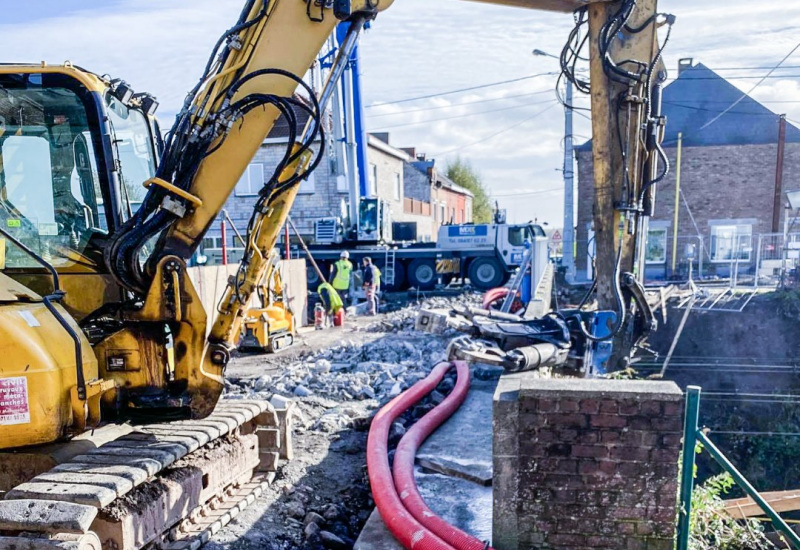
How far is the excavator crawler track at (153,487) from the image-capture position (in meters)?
3.12

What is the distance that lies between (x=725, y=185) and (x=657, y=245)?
140 inches

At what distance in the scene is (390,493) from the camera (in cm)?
429

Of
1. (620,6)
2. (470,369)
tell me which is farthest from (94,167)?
(470,369)

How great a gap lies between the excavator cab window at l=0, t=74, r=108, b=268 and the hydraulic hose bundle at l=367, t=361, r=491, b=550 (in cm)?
251

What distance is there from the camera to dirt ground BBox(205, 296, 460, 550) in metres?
4.30

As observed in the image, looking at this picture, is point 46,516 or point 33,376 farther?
point 33,376

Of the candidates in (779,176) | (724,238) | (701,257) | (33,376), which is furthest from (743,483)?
(779,176)

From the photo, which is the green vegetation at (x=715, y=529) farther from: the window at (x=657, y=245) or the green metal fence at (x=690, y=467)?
the window at (x=657, y=245)

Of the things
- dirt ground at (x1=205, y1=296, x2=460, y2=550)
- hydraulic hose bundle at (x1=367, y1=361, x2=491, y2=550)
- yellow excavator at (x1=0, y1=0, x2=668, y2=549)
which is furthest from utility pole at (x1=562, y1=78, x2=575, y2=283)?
yellow excavator at (x1=0, y1=0, x2=668, y2=549)

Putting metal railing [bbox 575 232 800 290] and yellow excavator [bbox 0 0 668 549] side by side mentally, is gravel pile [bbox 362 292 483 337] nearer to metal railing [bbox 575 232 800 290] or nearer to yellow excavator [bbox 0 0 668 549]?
metal railing [bbox 575 232 800 290]

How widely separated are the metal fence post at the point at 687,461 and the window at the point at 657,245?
81.2 ft

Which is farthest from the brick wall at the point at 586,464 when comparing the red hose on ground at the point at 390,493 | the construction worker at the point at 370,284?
the construction worker at the point at 370,284

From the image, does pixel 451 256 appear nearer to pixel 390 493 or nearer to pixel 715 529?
pixel 715 529

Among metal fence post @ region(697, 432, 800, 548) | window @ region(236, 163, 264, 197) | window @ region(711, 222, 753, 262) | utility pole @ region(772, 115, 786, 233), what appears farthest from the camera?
window @ region(711, 222, 753, 262)
